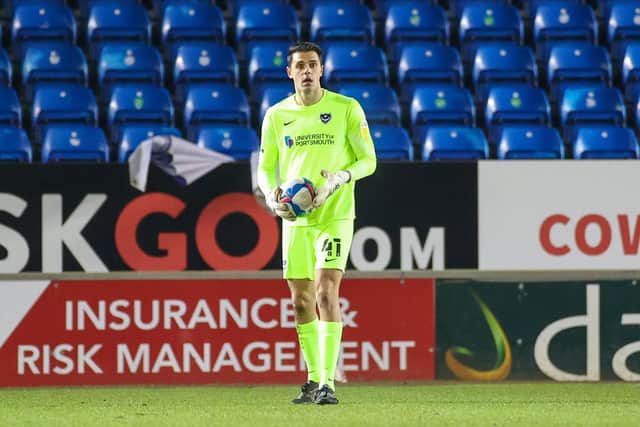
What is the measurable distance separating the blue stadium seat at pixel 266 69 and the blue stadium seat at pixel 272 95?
288 millimetres


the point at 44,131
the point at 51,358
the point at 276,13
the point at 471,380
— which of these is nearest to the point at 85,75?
the point at 44,131

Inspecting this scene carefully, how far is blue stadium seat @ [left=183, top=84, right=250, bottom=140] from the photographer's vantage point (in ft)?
41.1

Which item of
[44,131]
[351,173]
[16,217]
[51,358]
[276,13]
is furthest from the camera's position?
[276,13]

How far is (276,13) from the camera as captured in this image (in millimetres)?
13758

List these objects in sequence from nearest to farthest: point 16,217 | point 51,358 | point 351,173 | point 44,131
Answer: point 351,173
point 51,358
point 16,217
point 44,131

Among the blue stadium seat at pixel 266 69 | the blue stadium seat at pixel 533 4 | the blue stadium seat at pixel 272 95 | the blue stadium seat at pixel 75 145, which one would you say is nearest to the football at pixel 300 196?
the blue stadium seat at pixel 75 145

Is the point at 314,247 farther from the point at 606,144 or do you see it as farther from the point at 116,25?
the point at 116,25

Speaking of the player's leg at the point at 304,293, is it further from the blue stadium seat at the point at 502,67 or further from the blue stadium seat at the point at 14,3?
the blue stadium seat at the point at 14,3

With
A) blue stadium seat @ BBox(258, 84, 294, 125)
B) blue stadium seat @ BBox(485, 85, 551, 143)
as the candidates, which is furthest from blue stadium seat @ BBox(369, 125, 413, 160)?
blue stadium seat @ BBox(485, 85, 551, 143)

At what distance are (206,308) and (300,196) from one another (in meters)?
2.12

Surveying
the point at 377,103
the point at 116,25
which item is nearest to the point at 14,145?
the point at 116,25

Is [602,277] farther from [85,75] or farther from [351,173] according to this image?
[85,75]

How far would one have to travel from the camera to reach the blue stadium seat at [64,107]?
12289 mm

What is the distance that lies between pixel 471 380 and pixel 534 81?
203 inches
